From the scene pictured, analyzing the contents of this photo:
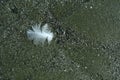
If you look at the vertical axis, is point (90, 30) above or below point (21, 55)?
above

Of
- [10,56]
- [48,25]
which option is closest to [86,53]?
[48,25]

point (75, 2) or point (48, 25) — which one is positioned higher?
point (75, 2)

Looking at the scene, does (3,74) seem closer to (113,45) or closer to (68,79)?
(68,79)

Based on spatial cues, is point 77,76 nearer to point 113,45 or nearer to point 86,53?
point 86,53

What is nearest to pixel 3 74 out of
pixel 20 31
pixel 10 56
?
pixel 10 56

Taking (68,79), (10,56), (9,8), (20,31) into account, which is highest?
(9,8)
